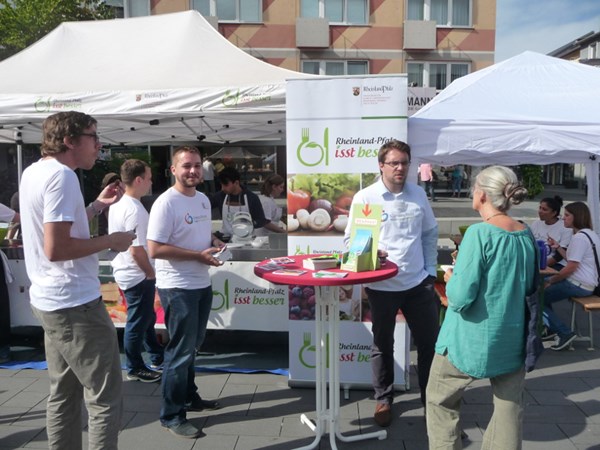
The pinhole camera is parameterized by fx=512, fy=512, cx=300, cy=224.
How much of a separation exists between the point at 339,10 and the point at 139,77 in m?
15.9

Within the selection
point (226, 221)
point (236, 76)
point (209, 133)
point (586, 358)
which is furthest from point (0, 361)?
point (586, 358)

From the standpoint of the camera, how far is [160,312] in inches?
184

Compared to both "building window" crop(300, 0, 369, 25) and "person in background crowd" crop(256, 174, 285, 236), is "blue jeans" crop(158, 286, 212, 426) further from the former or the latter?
"building window" crop(300, 0, 369, 25)

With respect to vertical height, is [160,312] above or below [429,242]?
below

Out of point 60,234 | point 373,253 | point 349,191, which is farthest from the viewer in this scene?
point 349,191

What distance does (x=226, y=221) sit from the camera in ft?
18.3

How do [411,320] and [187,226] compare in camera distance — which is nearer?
[187,226]

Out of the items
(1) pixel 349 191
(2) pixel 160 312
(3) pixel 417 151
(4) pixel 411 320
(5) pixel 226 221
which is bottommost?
(2) pixel 160 312

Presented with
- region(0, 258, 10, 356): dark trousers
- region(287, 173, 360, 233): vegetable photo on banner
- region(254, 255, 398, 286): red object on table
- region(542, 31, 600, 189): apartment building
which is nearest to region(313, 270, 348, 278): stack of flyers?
region(254, 255, 398, 286): red object on table

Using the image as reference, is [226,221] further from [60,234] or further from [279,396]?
[60,234]

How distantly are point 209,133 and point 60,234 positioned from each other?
6.09m

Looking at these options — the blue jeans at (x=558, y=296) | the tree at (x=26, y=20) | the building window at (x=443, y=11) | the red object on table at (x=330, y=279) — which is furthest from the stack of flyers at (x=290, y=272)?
the building window at (x=443, y=11)

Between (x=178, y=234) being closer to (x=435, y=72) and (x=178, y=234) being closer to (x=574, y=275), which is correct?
(x=574, y=275)

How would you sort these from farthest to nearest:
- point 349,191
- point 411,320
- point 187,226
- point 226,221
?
point 226,221 < point 349,191 < point 411,320 < point 187,226
